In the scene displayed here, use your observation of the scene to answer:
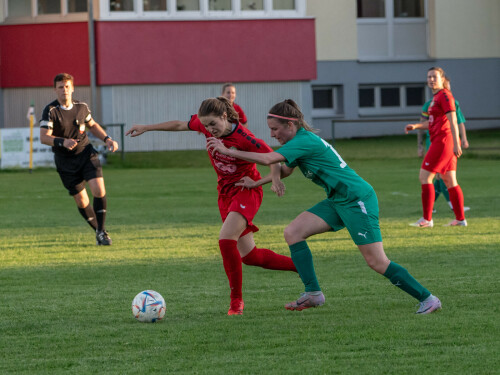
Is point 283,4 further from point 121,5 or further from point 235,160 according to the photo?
point 235,160

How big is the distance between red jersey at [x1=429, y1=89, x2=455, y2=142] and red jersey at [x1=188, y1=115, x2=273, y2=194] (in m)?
5.42

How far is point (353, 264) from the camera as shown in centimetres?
926

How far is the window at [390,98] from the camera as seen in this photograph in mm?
38938

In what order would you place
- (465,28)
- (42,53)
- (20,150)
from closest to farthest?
(20,150), (42,53), (465,28)

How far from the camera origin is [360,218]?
654 cm

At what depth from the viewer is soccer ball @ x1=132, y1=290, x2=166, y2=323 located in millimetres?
6516

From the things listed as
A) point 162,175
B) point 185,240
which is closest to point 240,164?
point 185,240

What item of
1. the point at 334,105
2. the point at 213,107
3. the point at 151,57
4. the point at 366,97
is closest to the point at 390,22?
the point at 366,97

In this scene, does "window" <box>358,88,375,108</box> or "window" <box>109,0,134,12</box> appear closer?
"window" <box>109,0,134,12</box>

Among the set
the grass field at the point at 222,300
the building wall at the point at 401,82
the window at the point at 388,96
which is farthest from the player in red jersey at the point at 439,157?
the window at the point at 388,96

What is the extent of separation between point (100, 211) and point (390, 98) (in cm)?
2939

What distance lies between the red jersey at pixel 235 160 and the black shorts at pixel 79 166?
13.3 feet

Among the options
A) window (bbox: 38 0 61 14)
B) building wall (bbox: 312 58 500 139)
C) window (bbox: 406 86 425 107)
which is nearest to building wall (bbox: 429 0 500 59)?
building wall (bbox: 312 58 500 139)

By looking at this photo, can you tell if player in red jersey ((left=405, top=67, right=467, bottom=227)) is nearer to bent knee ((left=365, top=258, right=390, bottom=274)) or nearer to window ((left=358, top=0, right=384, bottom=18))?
bent knee ((left=365, top=258, right=390, bottom=274))
